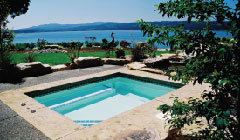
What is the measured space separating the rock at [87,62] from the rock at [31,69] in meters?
1.47

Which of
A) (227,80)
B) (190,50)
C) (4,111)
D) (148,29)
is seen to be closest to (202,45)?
(190,50)

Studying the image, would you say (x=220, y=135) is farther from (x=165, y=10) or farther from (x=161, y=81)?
(x=161, y=81)

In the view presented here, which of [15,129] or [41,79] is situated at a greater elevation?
[41,79]

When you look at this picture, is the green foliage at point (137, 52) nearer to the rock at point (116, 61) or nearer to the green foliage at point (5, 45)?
the rock at point (116, 61)

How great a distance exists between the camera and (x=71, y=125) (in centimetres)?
324

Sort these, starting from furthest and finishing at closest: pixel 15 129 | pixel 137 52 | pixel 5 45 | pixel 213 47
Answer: pixel 137 52 → pixel 5 45 → pixel 15 129 → pixel 213 47

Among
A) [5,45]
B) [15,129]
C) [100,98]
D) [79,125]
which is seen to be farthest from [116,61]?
[15,129]

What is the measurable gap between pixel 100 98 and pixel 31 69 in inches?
128

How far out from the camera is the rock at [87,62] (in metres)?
8.53

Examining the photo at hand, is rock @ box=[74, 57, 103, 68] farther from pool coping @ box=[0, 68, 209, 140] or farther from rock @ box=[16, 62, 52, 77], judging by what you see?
pool coping @ box=[0, 68, 209, 140]

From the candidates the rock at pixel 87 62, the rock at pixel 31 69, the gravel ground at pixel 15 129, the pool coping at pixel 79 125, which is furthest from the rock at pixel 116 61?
the gravel ground at pixel 15 129

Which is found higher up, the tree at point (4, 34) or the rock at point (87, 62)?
the tree at point (4, 34)

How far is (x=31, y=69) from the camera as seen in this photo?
7.06 m

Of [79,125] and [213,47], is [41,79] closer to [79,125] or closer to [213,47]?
[79,125]
